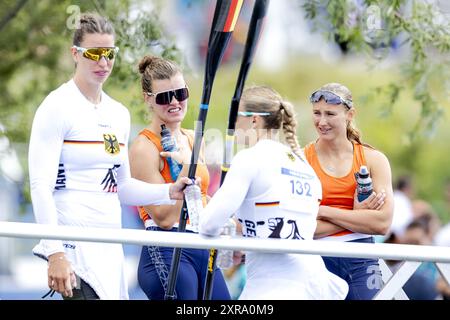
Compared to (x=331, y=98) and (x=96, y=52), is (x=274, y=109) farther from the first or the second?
(x=96, y=52)

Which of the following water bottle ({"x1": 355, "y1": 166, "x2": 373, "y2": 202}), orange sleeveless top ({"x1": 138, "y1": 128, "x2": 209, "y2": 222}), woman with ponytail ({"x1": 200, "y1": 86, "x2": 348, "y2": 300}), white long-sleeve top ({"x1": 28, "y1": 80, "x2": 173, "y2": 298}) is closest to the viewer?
woman with ponytail ({"x1": 200, "y1": 86, "x2": 348, "y2": 300})

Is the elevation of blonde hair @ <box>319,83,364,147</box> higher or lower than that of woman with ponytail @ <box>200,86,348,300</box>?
higher

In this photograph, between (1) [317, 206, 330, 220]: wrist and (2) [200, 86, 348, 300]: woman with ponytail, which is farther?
(1) [317, 206, 330, 220]: wrist

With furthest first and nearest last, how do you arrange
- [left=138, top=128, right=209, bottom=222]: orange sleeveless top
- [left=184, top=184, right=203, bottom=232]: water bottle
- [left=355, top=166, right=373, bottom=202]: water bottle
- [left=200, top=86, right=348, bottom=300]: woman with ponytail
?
[left=138, top=128, right=209, bottom=222]: orange sleeveless top < [left=355, top=166, right=373, bottom=202]: water bottle < [left=184, top=184, right=203, bottom=232]: water bottle < [left=200, top=86, right=348, bottom=300]: woman with ponytail

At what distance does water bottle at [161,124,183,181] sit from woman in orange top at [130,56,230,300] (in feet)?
0.07

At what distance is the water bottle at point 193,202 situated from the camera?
512 centimetres

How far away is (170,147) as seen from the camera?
5.43 m

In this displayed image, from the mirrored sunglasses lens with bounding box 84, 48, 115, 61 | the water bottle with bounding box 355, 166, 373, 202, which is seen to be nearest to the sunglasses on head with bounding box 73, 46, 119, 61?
the mirrored sunglasses lens with bounding box 84, 48, 115, 61

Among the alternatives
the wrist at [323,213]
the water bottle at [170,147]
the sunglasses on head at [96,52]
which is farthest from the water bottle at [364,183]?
the sunglasses on head at [96,52]

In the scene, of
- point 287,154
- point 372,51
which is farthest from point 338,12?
point 287,154

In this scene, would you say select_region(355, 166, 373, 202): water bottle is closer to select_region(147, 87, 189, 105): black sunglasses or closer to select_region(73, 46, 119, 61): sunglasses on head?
select_region(147, 87, 189, 105): black sunglasses

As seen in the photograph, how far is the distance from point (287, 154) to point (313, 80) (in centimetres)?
1594

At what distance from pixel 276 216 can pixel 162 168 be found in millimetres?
1044

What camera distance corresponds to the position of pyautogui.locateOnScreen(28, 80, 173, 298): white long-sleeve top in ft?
16.1
